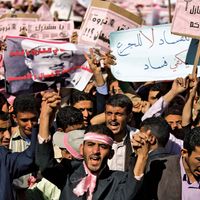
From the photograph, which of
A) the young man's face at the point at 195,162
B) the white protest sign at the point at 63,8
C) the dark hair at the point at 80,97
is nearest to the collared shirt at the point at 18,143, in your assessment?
the dark hair at the point at 80,97

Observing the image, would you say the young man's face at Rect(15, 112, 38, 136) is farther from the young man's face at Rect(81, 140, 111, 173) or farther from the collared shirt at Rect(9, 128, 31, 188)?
the young man's face at Rect(81, 140, 111, 173)

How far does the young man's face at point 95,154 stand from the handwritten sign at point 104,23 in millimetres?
2981

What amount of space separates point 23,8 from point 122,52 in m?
6.19

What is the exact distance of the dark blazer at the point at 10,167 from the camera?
17.8 ft

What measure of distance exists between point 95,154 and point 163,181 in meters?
0.48

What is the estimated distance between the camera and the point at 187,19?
7000mm

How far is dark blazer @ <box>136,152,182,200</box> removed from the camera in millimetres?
5270

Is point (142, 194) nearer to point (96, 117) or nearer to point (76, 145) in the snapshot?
point (76, 145)

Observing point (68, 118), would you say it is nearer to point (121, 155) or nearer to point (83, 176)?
point (121, 155)

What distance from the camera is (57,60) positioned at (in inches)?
298

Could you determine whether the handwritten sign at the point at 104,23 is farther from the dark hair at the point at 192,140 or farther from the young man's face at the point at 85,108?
the dark hair at the point at 192,140

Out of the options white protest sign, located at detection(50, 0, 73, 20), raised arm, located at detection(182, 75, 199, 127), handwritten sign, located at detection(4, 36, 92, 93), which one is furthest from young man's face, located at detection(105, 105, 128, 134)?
white protest sign, located at detection(50, 0, 73, 20)

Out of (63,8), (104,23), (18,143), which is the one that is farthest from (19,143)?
(63,8)

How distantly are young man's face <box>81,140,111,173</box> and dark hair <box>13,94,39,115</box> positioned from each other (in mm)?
1443
